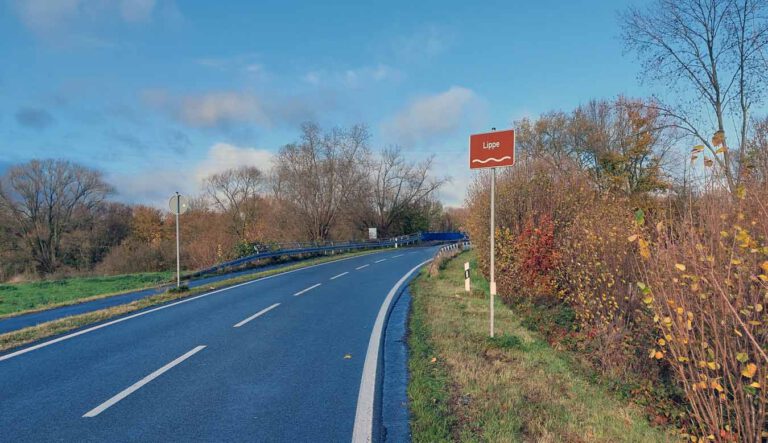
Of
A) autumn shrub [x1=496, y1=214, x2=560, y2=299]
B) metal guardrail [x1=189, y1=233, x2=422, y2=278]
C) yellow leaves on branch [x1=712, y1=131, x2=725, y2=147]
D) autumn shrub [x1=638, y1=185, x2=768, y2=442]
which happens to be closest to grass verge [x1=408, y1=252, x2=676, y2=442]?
autumn shrub [x1=638, y1=185, x2=768, y2=442]

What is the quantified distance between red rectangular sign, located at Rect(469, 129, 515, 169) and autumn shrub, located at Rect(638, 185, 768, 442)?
2895mm

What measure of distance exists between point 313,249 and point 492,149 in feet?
83.4

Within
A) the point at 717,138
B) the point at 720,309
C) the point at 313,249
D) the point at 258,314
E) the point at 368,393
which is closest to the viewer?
the point at 717,138

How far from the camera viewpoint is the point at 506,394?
485 centimetres

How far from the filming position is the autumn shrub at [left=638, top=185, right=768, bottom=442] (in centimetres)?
322

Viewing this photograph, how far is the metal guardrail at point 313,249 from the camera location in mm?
22556

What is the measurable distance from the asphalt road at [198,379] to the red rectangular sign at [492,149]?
11.4 ft

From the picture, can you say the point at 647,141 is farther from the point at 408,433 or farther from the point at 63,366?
the point at 63,366

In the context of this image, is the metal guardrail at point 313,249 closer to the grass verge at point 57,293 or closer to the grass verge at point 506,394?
the grass verge at point 57,293

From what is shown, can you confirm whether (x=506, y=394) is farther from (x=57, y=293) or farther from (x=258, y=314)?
(x=57, y=293)

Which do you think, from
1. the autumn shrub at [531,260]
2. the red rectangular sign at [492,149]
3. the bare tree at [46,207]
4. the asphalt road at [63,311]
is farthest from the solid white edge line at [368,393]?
the bare tree at [46,207]

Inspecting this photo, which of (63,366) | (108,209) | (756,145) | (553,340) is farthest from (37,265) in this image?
(756,145)

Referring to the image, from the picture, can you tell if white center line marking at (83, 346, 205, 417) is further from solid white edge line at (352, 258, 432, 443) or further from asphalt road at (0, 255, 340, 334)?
asphalt road at (0, 255, 340, 334)

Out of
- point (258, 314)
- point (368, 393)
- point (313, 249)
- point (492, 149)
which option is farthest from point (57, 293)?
point (492, 149)
